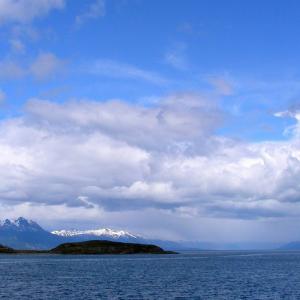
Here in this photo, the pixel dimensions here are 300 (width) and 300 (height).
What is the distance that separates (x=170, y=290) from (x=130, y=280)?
30221 mm

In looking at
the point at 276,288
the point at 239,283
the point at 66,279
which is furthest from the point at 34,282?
the point at 276,288

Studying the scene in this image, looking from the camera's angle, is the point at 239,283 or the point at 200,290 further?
the point at 239,283

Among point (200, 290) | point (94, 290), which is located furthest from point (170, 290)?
point (94, 290)

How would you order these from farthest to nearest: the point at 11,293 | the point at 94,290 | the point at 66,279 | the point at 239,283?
the point at 66,279 < the point at 239,283 < the point at 94,290 < the point at 11,293

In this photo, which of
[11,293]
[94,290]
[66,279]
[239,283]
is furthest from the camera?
[66,279]

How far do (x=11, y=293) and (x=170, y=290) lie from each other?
38495 millimetres

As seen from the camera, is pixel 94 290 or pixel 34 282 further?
pixel 34 282

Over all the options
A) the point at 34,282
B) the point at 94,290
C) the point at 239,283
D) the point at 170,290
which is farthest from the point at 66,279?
the point at 239,283

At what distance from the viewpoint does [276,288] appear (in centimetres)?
13050

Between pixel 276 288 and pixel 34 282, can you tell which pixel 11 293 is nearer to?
pixel 34 282

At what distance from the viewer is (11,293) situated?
11519 cm

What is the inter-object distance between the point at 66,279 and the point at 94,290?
34059mm

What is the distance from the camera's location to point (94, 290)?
12319cm

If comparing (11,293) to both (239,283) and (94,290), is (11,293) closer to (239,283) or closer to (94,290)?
(94,290)
